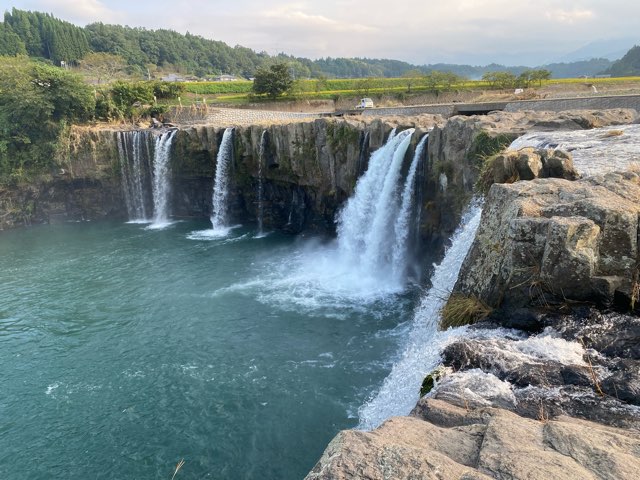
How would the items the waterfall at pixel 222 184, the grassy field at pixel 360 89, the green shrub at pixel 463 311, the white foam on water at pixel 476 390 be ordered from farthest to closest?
1. the grassy field at pixel 360 89
2. the waterfall at pixel 222 184
3. the green shrub at pixel 463 311
4. the white foam on water at pixel 476 390

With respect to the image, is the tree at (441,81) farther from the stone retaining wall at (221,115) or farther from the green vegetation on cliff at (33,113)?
the green vegetation on cliff at (33,113)

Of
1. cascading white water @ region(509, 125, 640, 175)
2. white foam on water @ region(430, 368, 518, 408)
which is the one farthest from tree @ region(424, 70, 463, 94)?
white foam on water @ region(430, 368, 518, 408)

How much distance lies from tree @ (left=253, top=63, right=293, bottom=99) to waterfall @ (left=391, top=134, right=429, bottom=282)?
33064 millimetres

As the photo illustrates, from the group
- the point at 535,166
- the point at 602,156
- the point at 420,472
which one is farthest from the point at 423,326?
the point at 420,472

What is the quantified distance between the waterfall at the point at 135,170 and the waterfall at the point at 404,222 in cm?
2194

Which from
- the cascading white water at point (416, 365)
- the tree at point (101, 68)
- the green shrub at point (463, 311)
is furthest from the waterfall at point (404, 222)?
the tree at point (101, 68)

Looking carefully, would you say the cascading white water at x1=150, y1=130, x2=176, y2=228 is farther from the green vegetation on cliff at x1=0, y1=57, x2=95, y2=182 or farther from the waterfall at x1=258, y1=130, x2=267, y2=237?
the green vegetation on cliff at x1=0, y1=57, x2=95, y2=182

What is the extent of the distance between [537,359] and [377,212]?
Result: 606 inches

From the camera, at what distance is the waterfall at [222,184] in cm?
3100

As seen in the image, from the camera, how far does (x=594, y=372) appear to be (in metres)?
5.93

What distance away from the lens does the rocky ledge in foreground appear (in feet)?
13.1

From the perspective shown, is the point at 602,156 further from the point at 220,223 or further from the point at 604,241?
the point at 220,223

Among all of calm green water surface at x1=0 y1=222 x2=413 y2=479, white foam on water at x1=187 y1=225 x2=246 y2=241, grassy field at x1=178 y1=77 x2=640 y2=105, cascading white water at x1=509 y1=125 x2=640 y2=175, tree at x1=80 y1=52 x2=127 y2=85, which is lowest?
calm green water surface at x1=0 y1=222 x2=413 y2=479

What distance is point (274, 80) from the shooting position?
161ft
